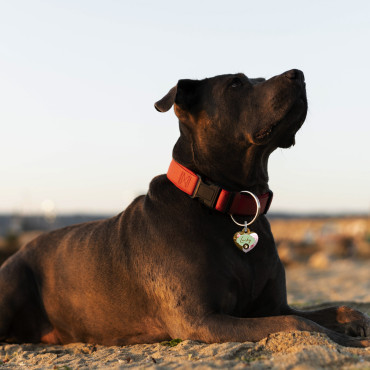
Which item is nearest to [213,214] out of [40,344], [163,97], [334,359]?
[163,97]

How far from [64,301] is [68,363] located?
1.08m

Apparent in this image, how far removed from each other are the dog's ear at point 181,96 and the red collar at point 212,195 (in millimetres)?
489

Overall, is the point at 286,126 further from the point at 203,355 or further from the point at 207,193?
the point at 203,355

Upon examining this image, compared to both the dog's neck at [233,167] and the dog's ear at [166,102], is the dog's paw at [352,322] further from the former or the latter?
the dog's ear at [166,102]

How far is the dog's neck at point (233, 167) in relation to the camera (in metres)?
4.25

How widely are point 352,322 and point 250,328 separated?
96 cm

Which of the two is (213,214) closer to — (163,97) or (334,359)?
(163,97)

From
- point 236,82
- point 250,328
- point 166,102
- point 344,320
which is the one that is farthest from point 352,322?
point 166,102

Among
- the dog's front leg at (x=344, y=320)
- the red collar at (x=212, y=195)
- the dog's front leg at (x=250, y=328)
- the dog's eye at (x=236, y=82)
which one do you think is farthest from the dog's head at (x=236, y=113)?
the dog's front leg at (x=344, y=320)

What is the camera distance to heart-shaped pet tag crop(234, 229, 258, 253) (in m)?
4.09

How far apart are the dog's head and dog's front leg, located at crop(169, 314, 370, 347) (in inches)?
49.2

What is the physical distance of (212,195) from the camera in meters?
4.09

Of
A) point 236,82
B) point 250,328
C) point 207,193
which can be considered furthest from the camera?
point 236,82

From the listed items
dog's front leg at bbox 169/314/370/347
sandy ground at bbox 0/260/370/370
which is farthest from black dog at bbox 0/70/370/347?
sandy ground at bbox 0/260/370/370
